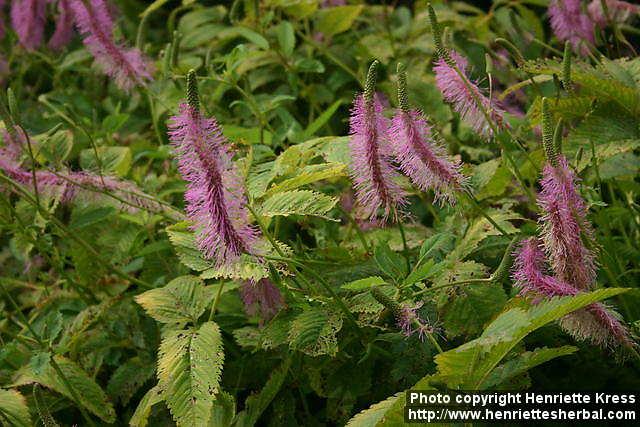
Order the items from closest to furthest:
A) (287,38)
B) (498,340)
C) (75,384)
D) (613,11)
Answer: (498,340) → (75,384) → (613,11) → (287,38)

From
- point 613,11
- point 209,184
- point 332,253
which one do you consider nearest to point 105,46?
point 332,253

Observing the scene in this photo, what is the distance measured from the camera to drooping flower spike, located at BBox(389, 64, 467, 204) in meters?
1.28

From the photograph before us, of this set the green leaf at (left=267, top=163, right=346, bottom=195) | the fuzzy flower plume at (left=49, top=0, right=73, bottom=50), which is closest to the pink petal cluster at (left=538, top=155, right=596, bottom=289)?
the green leaf at (left=267, top=163, right=346, bottom=195)

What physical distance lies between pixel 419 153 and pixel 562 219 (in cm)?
23

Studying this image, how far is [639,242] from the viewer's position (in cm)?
179

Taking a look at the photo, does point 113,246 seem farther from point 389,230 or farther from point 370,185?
point 370,185

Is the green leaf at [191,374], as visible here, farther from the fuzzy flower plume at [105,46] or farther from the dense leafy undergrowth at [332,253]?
the fuzzy flower plume at [105,46]

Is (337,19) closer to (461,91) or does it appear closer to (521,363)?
(461,91)

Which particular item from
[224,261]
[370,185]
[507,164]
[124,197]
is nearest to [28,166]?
[124,197]

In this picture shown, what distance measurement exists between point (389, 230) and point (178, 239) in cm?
48

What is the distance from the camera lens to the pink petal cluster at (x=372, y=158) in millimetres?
1290

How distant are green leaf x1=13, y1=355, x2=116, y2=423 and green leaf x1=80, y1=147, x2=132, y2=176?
455 mm

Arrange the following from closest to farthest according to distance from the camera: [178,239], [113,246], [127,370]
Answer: [178,239]
[127,370]
[113,246]

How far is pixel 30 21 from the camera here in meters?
2.55
